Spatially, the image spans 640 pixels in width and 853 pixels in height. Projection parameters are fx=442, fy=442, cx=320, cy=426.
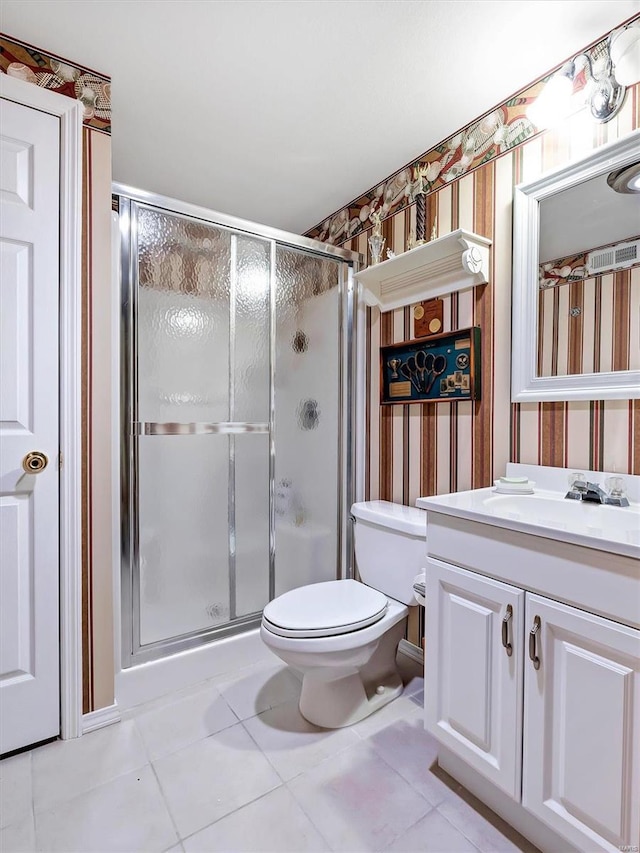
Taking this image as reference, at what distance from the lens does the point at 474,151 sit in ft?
5.83

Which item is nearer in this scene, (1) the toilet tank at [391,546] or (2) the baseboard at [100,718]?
(2) the baseboard at [100,718]

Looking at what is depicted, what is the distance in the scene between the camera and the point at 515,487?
1506 millimetres

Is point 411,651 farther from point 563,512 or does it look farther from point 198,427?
point 198,427

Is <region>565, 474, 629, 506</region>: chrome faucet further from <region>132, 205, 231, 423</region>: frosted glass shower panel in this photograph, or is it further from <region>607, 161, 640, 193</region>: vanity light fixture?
<region>132, 205, 231, 423</region>: frosted glass shower panel

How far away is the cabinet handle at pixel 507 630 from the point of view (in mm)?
1113

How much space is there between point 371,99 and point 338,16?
0.35 meters

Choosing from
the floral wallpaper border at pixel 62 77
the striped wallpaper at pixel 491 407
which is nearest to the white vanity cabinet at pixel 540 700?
the striped wallpaper at pixel 491 407

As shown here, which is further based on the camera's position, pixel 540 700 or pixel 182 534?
pixel 182 534

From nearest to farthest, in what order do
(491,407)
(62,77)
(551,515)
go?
(551,515) < (62,77) < (491,407)

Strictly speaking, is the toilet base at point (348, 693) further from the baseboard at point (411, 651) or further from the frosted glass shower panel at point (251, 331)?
the frosted glass shower panel at point (251, 331)

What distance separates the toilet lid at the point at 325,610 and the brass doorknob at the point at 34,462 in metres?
0.91

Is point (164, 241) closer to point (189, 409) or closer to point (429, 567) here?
point (189, 409)

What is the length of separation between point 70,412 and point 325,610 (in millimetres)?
1129

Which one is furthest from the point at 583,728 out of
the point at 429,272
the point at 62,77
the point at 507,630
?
the point at 62,77
